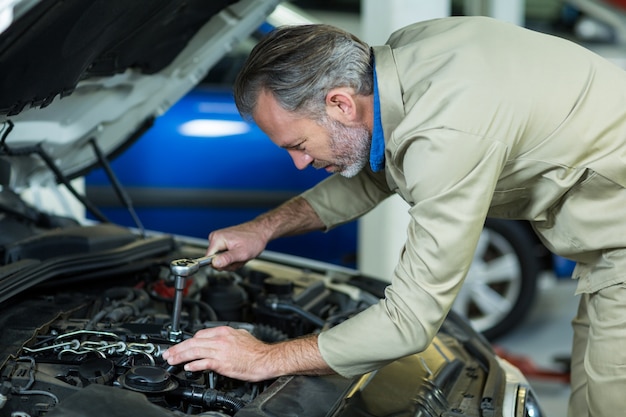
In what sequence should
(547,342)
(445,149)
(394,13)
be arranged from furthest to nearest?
(547,342) → (394,13) → (445,149)

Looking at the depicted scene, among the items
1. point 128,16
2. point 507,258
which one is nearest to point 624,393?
point 128,16

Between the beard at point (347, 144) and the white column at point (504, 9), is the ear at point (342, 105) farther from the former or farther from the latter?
the white column at point (504, 9)

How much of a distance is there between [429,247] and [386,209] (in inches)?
73.9

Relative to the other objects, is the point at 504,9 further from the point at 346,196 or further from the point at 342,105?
the point at 342,105

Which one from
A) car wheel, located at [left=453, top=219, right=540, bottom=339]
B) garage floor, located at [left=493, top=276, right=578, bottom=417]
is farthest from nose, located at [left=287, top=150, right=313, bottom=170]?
car wheel, located at [left=453, top=219, right=540, bottom=339]

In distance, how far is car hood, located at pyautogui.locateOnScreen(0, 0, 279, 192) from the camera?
5.65 feet

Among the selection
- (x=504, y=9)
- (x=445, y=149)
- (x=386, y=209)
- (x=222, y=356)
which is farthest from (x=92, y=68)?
(x=504, y=9)

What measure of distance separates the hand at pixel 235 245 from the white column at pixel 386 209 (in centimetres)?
129

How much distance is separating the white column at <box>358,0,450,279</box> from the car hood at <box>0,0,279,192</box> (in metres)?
1.02

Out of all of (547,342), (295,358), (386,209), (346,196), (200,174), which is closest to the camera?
(295,358)

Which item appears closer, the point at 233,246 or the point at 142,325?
the point at 142,325

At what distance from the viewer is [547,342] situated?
4480 millimetres

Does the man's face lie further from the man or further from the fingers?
the fingers

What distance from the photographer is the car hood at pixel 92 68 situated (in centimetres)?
172
